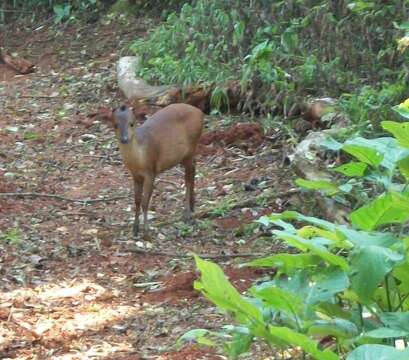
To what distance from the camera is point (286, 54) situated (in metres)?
9.69

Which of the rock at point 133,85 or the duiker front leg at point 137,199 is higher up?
the duiker front leg at point 137,199

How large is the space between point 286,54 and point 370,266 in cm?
707

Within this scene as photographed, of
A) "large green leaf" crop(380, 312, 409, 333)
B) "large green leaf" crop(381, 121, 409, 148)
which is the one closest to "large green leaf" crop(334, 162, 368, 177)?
"large green leaf" crop(381, 121, 409, 148)

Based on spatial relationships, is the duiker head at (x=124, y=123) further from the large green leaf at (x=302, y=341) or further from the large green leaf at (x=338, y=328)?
the large green leaf at (x=302, y=341)

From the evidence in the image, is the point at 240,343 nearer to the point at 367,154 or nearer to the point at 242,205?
the point at 367,154

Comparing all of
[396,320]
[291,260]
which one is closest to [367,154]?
[291,260]

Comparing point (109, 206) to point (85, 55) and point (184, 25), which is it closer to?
point (184, 25)

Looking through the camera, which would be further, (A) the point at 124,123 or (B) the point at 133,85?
(B) the point at 133,85

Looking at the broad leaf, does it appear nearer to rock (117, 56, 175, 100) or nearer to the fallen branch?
the fallen branch

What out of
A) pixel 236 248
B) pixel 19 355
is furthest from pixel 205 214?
pixel 19 355

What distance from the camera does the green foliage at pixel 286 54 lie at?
343 inches

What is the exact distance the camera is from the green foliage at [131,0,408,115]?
8.72 meters

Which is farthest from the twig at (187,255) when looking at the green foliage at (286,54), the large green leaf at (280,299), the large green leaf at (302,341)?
the large green leaf at (302,341)

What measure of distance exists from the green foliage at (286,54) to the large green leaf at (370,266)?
464 cm
